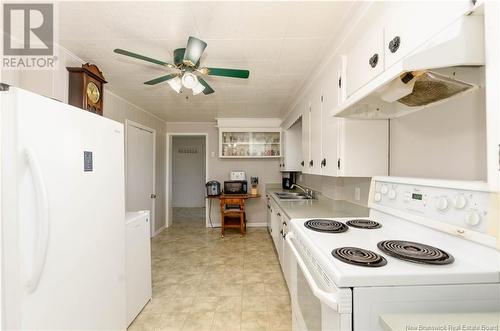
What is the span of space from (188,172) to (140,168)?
3.52 metres

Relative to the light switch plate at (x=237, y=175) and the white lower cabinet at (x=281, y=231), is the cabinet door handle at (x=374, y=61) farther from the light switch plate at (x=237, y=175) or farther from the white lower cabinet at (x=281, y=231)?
the light switch plate at (x=237, y=175)

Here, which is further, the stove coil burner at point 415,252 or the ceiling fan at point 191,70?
the ceiling fan at point 191,70

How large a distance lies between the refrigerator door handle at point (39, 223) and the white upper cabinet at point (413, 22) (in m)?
1.64

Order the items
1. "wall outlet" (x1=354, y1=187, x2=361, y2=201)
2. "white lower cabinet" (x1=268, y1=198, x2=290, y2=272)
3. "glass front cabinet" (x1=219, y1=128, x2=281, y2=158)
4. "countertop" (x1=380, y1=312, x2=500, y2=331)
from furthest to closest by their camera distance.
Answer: "glass front cabinet" (x1=219, y1=128, x2=281, y2=158) → "white lower cabinet" (x1=268, y1=198, x2=290, y2=272) → "wall outlet" (x1=354, y1=187, x2=361, y2=201) → "countertop" (x1=380, y1=312, x2=500, y2=331)

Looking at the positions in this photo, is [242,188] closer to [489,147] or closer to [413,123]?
[413,123]

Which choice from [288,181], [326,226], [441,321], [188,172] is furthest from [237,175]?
[441,321]

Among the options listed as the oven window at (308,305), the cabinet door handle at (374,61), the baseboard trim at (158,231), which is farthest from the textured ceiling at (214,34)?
the baseboard trim at (158,231)

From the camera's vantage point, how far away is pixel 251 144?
455cm

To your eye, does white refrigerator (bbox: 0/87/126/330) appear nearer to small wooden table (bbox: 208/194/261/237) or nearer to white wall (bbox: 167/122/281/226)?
small wooden table (bbox: 208/194/261/237)

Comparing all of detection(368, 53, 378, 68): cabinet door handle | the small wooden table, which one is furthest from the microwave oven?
detection(368, 53, 378, 68): cabinet door handle

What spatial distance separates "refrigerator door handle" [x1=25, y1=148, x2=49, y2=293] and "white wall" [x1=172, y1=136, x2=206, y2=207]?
20.5 feet

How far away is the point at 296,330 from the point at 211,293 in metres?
1.13

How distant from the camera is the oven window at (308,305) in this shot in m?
0.95

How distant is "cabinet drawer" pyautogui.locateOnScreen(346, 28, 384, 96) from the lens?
46.6 inches
